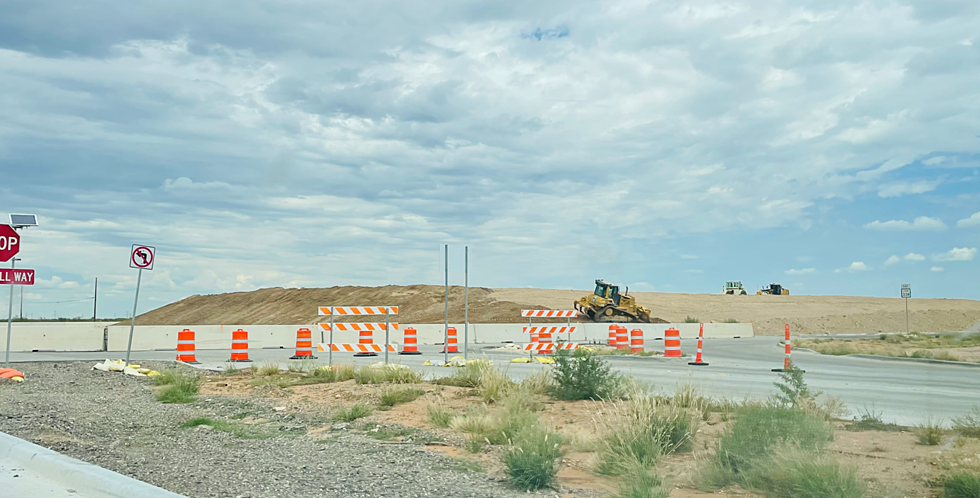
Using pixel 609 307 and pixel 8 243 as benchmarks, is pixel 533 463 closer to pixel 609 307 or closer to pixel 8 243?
pixel 8 243

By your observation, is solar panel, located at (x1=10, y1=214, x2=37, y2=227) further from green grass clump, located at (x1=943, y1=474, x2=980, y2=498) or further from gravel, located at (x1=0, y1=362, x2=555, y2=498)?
green grass clump, located at (x1=943, y1=474, x2=980, y2=498)

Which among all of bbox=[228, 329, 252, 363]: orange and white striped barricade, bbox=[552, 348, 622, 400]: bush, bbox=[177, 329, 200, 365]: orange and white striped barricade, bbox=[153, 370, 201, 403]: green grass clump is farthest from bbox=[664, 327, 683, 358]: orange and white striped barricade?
bbox=[153, 370, 201, 403]: green grass clump

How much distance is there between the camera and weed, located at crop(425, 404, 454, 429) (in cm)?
1048

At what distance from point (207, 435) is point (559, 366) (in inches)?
226

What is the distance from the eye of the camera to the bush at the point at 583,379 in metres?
12.6

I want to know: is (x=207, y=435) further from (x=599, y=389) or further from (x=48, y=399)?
(x=599, y=389)

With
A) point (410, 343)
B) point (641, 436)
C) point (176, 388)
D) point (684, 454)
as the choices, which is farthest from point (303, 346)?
point (641, 436)

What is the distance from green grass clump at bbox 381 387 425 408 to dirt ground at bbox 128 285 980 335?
48.2m

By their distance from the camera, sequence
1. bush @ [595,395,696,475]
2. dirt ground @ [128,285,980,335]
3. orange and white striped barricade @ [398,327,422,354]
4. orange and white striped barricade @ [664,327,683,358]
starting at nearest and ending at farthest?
1. bush @ [595,395,696,475]
2. orange and white striped barricade @ [664,327,683,358]
3. orange and white striped barricade @ [398,327,422,354]
4. dirt ground @ [128,285,980,335]

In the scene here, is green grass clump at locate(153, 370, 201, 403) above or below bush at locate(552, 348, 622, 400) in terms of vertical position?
below

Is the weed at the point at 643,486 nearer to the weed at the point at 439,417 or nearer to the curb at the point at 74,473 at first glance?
the curb at the point at 74,473

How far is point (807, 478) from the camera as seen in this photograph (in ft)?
20.1

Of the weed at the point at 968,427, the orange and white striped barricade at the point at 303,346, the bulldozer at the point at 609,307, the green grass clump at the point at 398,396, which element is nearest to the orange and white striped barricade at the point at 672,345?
the orange and white striped barricade at the point at 303,346

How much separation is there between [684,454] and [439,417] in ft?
11.6
